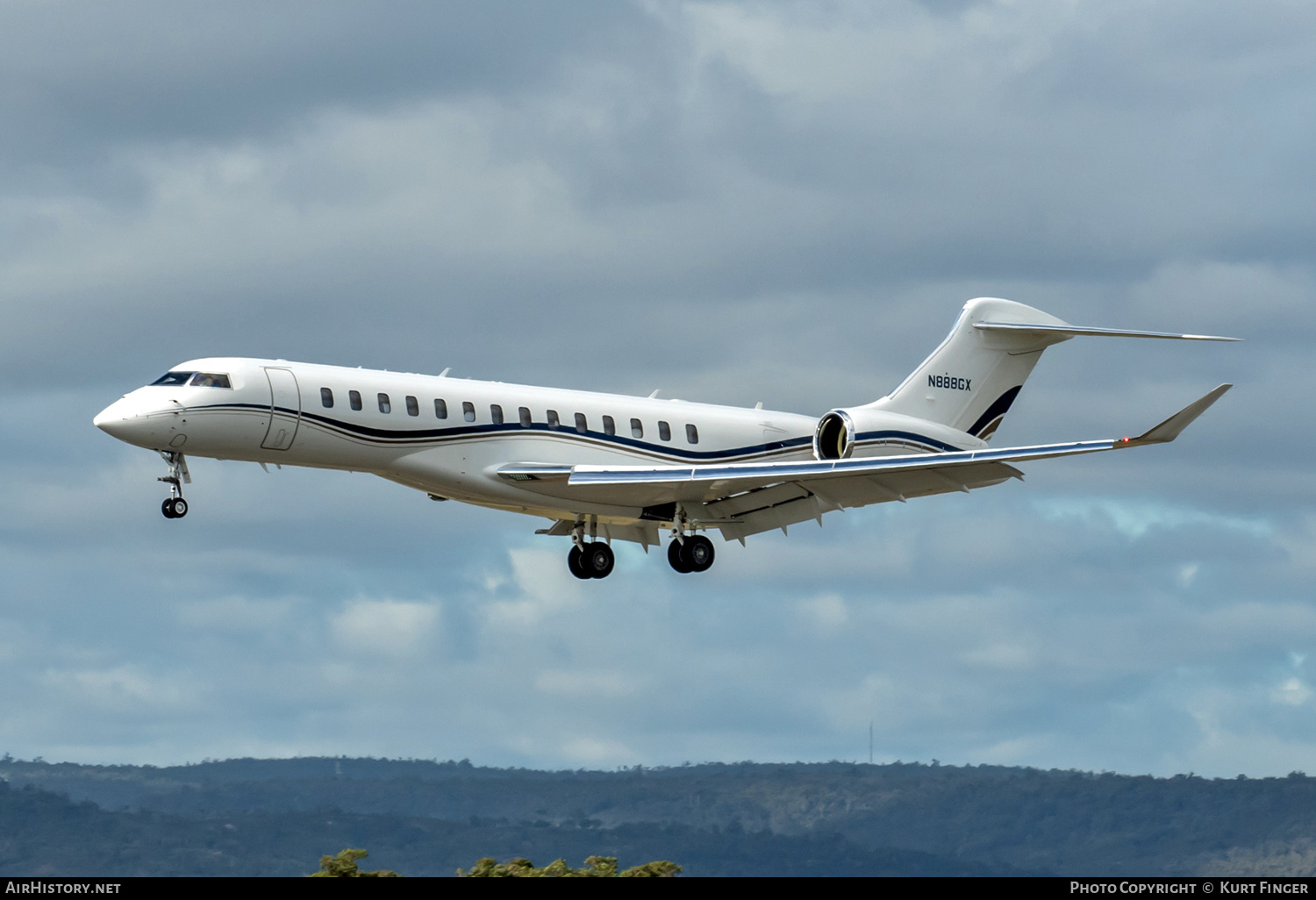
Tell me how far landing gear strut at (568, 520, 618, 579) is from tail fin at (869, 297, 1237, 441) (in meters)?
7.72

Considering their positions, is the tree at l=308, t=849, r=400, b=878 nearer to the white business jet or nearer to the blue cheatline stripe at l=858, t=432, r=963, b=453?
the white business jet

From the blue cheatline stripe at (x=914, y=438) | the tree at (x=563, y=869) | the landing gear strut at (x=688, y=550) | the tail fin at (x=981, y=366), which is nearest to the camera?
the tree at (x=563, y=869)

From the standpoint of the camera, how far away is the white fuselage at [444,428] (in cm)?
3166

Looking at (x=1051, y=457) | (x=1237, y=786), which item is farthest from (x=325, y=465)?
(x=1237, y=786)

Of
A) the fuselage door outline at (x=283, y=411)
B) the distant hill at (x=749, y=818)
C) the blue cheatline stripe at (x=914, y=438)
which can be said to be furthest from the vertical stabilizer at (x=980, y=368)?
the distant hill at (x=749, y=818)

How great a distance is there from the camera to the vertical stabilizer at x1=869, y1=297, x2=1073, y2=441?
1612 inches

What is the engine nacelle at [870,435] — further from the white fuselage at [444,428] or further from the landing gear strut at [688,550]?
the landing gear strut at [688,550]

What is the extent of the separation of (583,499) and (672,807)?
119 m

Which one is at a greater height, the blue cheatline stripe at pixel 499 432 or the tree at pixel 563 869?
the blue cheatline stripe at pixel 499 432

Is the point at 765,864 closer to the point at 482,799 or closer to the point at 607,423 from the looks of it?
the point at 482,799

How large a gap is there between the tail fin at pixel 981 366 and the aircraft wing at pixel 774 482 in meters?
4.24

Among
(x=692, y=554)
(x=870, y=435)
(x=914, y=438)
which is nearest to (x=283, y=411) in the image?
(x=692, y=554)

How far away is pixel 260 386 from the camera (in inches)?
1257

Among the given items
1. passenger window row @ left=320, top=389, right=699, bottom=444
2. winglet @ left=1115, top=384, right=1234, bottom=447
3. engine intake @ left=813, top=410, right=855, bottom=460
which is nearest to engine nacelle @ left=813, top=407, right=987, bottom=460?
engine intake @ left=813, top=410, right=855, bottom=460
